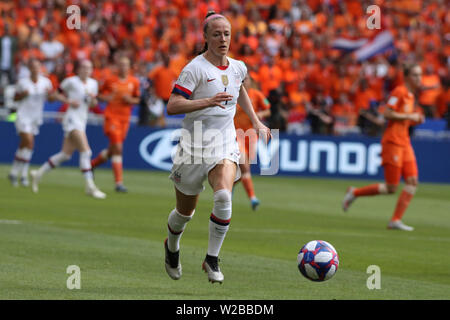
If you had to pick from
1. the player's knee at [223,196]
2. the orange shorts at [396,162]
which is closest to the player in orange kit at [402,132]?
the orange shorts at [396,162]

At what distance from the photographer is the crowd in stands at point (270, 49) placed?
2581 cm

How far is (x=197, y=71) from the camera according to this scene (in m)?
8.73

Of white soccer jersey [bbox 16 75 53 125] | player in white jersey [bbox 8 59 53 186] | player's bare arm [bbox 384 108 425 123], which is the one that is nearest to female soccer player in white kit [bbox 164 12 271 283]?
player's bare arm [bbox 384 108 425 123]

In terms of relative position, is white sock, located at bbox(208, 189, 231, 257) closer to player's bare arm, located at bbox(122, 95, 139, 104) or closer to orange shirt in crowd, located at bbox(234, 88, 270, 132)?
orange shirt in crowd, located at bbox(234, 88, 270, 132)

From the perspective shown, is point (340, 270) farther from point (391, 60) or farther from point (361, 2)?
point (361, 2)

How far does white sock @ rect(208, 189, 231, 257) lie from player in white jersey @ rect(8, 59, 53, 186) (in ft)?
39.0

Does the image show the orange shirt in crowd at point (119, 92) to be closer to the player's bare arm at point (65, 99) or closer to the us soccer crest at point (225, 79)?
the player's bare arm at point (65, 99)

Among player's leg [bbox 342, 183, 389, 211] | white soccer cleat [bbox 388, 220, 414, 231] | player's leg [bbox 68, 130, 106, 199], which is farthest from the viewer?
player's leg [bbox 68, 130, 106, 199]

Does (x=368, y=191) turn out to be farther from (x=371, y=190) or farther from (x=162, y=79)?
(x=162, y=79)

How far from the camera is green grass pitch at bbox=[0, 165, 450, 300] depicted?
8.71 m

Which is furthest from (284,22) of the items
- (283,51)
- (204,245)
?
(204,245)

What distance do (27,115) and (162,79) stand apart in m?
5.67

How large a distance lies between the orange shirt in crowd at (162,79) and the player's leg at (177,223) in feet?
53.1
